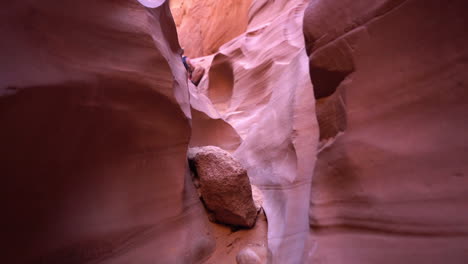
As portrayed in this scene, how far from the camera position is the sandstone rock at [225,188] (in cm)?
200

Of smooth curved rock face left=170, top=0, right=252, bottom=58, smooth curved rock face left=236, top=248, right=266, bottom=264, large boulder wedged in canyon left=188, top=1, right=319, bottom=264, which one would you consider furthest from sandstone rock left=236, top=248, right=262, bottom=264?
smooth curved rock face left=170, top=0, right=252, bottom=58

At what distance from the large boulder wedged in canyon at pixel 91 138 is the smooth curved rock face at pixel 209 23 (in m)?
8.14

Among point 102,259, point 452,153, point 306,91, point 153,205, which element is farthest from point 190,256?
point 306,91

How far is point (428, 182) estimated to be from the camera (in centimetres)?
94

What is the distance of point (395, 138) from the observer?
108 cm

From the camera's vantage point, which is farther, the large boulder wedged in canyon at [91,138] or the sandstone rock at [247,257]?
the sandstone rock at [247,257]

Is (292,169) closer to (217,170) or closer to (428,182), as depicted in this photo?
(217,170)

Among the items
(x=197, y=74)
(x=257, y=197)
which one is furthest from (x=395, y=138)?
(x=197, y=74)

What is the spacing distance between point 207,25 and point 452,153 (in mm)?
10635

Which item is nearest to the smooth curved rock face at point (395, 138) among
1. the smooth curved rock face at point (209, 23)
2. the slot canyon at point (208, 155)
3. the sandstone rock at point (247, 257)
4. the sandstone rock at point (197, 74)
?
the slot canyon at point (208, 155)

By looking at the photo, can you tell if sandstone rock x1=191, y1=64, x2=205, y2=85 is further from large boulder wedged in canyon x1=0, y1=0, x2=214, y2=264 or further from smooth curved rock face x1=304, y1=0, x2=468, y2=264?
smooth curved rock face x1=304, y1=0, x2=468, y2=264

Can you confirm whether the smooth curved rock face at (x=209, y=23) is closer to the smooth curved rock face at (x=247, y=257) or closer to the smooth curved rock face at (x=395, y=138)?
the smooth curved rock face at (x=395, y=138)

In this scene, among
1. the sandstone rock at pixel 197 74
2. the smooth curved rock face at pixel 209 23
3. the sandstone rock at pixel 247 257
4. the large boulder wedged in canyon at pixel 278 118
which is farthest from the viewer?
the smooth curved rock face at pixel 209 23

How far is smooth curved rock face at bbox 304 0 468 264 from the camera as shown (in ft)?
2.93
